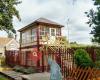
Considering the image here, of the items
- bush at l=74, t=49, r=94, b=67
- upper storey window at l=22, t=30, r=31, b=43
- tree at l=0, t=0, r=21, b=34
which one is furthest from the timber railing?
upper storey window at l=22, t=30, r=31, b=43

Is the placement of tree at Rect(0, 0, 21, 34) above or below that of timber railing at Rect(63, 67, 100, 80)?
above

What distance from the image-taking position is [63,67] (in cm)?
2039

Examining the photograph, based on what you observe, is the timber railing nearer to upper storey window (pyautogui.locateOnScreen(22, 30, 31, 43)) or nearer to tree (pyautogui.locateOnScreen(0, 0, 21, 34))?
tree (pyautogui.locateOnScreen(0, 0, 21, 34))

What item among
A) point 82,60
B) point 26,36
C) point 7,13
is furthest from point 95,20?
point 26,36

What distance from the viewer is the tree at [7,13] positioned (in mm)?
27703

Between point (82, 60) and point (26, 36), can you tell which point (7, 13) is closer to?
point (82, 60)

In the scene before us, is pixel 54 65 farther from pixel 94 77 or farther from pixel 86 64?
pixel 86 64

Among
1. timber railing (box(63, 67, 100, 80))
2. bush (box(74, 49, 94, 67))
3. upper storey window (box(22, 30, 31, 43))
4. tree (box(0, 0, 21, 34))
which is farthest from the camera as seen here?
upper storey window (box(22, 30, 31, 43))

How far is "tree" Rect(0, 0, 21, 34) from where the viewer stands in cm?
2770

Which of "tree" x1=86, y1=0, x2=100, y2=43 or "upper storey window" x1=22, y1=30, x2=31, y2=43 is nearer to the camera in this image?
"tree" x1=86, y1=0, x2=100, y2=43

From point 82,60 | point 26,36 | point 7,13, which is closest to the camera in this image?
point 82,60

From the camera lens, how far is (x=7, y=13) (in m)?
28.4

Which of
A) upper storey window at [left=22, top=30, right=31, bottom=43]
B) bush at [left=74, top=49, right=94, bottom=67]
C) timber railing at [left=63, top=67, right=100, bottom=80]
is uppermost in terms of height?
upper storey window at [left=22, top=30, right=31, bottom=43]

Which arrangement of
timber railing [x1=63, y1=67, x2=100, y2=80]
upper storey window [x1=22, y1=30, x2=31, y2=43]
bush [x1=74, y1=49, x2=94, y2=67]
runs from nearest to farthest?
timber railing [x1=63, y1=67, x2=100, y2=80] → bush [x1=74, y1=49, x2=94, y2=67] → upper storey window [x1=22, y1=30, x2=31, y2=43]
